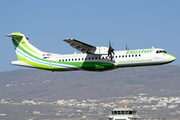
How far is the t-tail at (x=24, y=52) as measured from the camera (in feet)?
202

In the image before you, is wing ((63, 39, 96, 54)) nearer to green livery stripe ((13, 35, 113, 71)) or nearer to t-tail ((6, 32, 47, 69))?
green livery stripe ((13, 35, 113, 71))

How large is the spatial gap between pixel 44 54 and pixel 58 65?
3.90 m

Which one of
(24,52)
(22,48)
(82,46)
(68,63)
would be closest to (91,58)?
(82,46)

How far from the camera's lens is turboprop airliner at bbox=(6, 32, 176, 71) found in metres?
55.8

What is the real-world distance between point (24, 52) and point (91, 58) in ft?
44.5

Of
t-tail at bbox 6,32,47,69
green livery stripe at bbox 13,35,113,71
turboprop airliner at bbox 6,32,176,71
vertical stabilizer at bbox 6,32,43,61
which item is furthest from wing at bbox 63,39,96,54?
vertical stabilizer at bbox 6,32,43,61

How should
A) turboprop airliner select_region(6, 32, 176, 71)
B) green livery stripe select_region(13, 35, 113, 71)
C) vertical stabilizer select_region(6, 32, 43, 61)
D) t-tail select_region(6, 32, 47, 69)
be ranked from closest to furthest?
turboprop airliner select_region(6, 32, 176, 71), green livery stripe select_region(13, 35, 113, 71), t-tail select_region(6, 32, 47, 69), vertical stabilizer select_region(6, 32, 43, 61)

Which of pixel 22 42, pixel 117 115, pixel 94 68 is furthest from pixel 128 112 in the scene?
pixel 22 42

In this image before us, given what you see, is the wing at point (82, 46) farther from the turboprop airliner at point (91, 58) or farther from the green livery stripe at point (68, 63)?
the green livery stripe at point (68, 63)

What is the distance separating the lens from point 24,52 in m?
62.4

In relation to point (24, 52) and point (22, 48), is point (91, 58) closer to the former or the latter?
point (24, 52)

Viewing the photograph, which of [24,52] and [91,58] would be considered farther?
[24,52]

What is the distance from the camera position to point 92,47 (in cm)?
5591

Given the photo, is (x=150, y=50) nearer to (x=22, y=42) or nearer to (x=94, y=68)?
(x=94, y=68)
